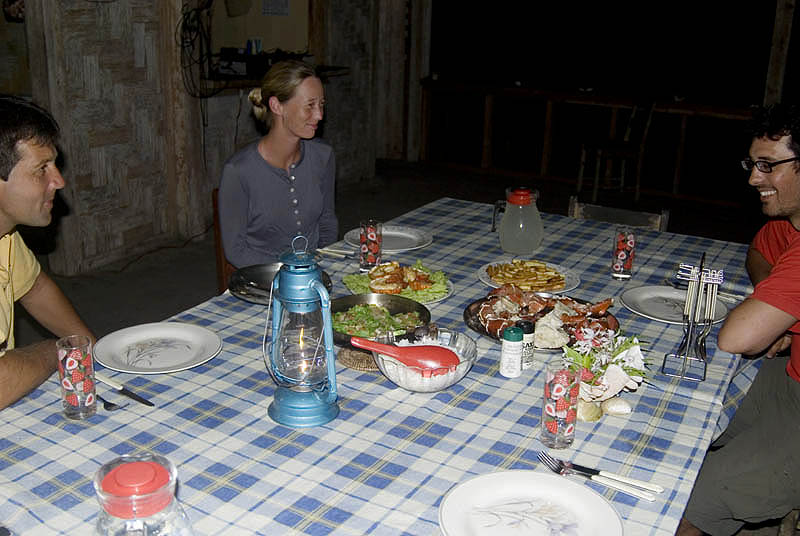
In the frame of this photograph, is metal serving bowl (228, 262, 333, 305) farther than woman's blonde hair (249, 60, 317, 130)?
No

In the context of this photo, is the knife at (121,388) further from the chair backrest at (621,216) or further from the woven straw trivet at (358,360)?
the chair backrest at (621,216)

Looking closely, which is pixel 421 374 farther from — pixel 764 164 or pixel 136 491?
pixel 764 164

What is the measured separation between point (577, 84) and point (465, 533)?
21.7ft

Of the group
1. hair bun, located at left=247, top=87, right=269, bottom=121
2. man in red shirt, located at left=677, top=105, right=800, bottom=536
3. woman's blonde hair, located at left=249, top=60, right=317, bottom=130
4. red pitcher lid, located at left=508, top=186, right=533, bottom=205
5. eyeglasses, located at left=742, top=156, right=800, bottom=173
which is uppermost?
woman's blonde hair, located at left=249, top=60, right=317, bottom=130

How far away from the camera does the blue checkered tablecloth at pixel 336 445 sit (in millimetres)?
1236

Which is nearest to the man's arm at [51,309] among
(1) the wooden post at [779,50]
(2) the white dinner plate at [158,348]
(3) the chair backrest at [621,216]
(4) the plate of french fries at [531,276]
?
(2) the white dinner plate at [158,348]

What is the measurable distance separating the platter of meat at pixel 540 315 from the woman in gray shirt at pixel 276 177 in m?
0.98

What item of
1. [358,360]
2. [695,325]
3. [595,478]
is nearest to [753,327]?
[695,325]

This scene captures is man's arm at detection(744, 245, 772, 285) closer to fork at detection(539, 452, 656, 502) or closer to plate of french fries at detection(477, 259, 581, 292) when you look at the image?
plate of french fries at detection(477, 259, 581, 292)

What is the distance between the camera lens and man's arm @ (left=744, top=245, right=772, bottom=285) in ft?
7.74

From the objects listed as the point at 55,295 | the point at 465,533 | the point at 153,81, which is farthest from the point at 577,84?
the point at 465,533

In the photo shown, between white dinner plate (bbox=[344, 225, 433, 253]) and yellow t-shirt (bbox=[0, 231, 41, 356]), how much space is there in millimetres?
1044

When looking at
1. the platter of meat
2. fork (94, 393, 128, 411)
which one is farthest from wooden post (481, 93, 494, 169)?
fork (94, 393, 128, 411)

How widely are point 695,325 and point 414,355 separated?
2.37ft
